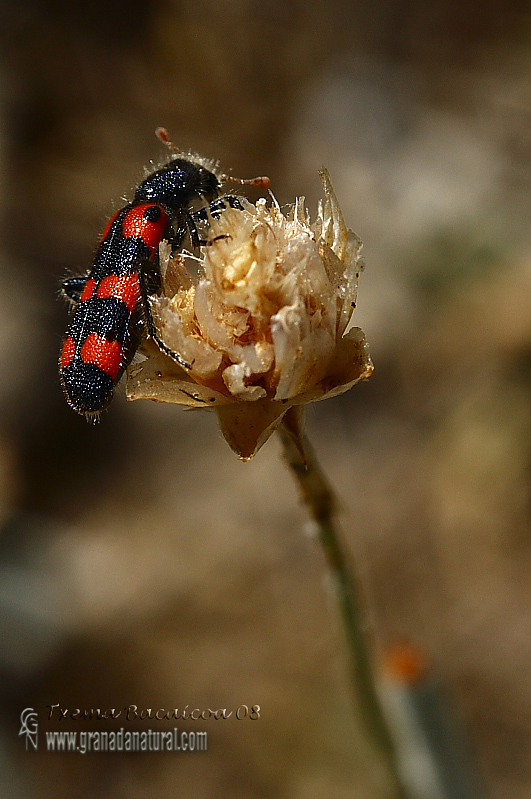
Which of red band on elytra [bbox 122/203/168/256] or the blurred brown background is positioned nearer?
red band on elytra [bbox 122/203/168/256]

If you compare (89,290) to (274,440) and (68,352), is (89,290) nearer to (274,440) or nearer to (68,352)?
(68,352)

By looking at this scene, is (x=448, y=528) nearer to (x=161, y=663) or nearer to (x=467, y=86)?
(x=161, y=663)

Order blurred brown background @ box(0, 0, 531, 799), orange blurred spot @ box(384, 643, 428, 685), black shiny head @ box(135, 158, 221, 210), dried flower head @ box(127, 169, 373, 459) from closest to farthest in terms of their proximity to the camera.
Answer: dried flower head @ box(127, 169, 373, 459)
black shiny head @ box(135, 158, 221, 210)
orange blurred spot @ box(384, 643, 428, 685)
blurred brown background @ box(0, 0, 531, 799)

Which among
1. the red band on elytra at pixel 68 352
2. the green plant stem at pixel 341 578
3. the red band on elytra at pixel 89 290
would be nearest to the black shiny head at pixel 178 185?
the red band on elytra at pixel 89 290

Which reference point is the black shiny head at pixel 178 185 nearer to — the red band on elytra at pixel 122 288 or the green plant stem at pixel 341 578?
the red band on elytra at pixel 122 288

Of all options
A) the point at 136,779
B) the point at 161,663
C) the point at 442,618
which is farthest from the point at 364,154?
the point at 136,779

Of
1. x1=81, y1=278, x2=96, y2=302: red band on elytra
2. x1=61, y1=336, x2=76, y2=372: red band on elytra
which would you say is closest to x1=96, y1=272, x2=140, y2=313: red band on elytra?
x1=81, y1=278, x2=96, y2=302: red band on elytra

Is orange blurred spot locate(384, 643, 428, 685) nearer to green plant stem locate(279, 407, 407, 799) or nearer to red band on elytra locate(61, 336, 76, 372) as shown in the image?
green plant stem locate(279, 407, 407, 799)
